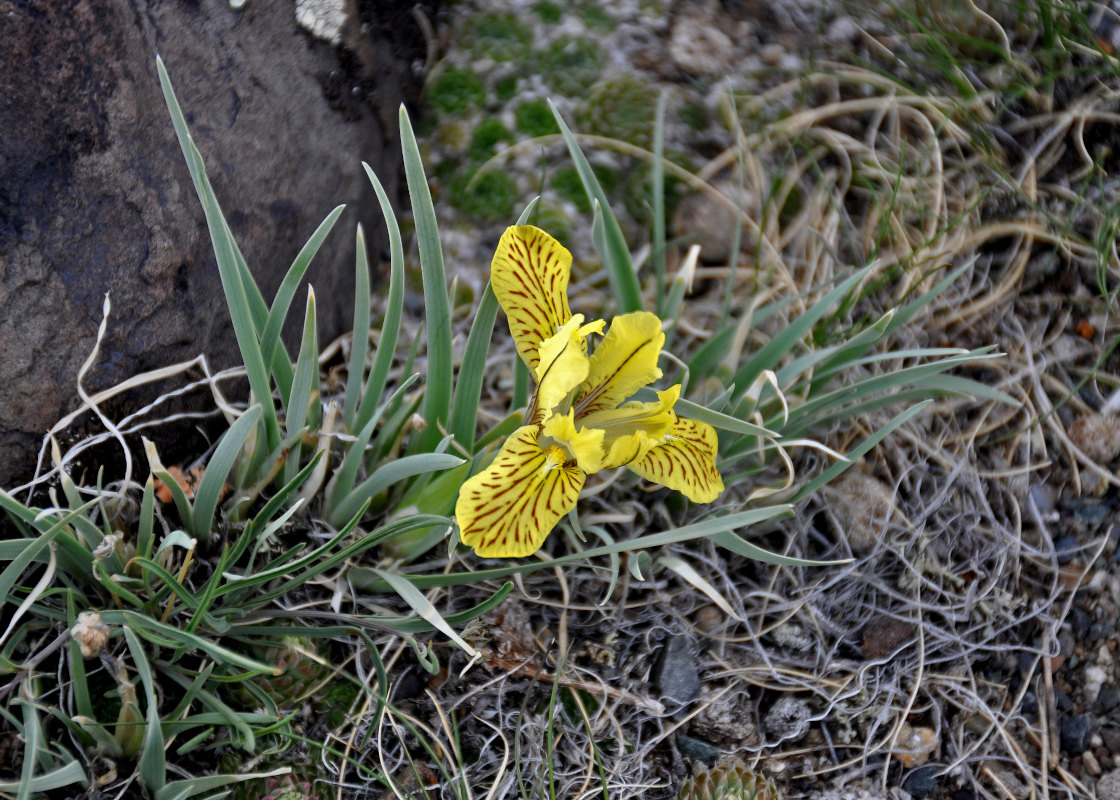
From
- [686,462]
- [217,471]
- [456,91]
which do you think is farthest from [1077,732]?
[456,91]

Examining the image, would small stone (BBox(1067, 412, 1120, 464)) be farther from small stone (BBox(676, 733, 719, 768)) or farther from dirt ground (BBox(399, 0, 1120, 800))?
small stone (BBox(676, 733, 719, 768))

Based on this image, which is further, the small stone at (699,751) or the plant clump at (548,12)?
the plant clump at (548,12)

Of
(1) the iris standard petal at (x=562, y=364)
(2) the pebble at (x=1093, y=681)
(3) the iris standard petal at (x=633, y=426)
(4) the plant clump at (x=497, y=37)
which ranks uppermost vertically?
(4) the plant clump at (x=497, y=37)

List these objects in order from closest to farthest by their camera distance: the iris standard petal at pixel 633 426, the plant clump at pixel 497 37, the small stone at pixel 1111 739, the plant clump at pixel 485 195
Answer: the iris standard petal at pixel 633 426 < the small stone at pixel 1111 739 < the plant clump at pixel 485 195 < the plant clump at pixel 497 37

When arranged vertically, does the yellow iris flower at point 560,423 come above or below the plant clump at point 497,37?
below

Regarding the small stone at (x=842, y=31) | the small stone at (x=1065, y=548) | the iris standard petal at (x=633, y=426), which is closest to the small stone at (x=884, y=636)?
the small stone at (x=1065, y=548)

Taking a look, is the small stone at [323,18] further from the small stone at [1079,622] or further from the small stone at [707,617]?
the small stone at [1079,622]

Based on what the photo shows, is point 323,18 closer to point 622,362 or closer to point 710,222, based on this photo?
point 710,222
